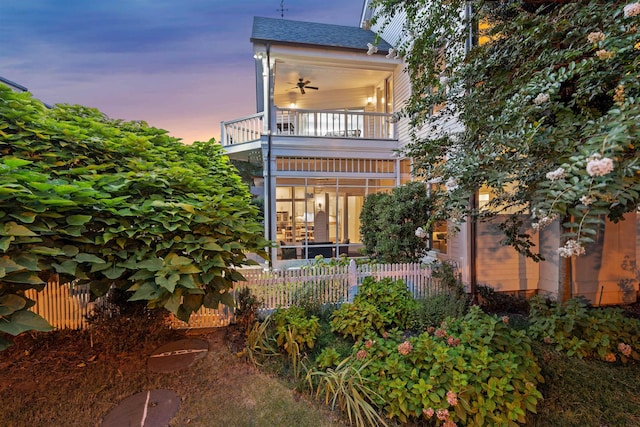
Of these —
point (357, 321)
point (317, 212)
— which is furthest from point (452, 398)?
point (317, 212)

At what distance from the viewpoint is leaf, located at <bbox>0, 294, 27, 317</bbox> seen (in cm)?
188

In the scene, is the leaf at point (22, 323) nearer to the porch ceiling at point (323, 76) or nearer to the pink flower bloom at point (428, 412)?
the pink flower bloom at point (428, 412)

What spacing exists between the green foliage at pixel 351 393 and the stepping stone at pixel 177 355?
152 centimetres

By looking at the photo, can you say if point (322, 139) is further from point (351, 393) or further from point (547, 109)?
point (351, 393)

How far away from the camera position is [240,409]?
272 centimetres

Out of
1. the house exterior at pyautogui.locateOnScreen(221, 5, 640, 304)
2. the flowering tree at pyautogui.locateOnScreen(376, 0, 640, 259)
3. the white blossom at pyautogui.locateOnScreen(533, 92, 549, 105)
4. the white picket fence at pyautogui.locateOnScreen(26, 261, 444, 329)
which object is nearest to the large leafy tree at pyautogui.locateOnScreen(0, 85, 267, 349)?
the white picket fence at pyautogui.locateOnScreen(26, 261, 444, 329)

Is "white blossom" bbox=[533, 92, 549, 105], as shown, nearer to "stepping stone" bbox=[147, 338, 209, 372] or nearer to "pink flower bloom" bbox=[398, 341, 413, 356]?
"pink flower bloom" bbox=[398, 341, 413, 356]

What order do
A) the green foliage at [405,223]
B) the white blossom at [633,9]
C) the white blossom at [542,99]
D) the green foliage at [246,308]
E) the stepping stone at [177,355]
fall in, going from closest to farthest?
the white blossom at [633,9] < the white blossom at [542,99] < the stepping stone at [177,355] < the green foliage at [246,308] < the green foliage at [405,223]

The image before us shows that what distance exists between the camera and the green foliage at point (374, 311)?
4090mm

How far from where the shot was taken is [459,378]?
2.52 m

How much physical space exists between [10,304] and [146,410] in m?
1.48

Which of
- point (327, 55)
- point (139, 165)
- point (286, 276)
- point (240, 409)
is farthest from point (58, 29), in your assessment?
point (240, 409)

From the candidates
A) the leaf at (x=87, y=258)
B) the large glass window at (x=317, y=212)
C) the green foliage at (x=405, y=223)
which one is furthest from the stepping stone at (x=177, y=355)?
the large glass window at (x=317, y=212)

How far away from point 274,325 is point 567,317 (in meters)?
3.80
